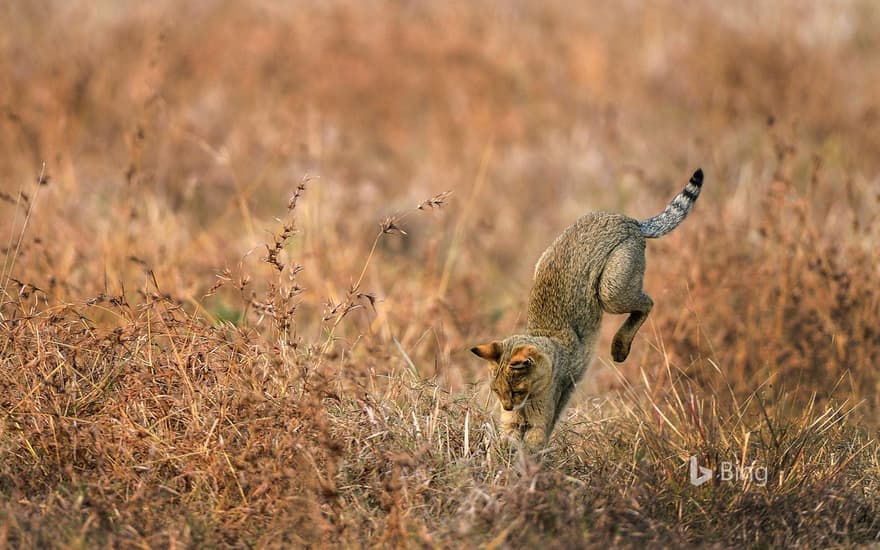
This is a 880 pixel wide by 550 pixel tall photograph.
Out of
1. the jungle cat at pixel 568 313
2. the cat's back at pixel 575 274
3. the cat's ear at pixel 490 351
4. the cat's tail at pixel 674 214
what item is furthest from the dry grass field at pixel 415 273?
the cat's tail at pixel 674 214

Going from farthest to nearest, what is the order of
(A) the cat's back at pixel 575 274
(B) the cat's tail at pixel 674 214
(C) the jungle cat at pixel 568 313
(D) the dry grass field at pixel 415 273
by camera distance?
1. (B) the cat's tail at pixel 674 214
2. (A) the cat's back at pixel 575 274
3. (C) the jungle cat at pixel 568 313
4. (D) the dry grass field at pixel 415 273

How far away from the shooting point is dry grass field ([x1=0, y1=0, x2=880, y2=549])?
3973mm

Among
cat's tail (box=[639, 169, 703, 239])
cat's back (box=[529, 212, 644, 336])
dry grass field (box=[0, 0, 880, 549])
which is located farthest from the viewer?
cat's tail (box=[639, 169, 703, 239])

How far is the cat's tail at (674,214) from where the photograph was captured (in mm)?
4609

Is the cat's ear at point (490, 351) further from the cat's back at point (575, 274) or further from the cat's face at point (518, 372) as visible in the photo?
the cat's back at point (575, 274)

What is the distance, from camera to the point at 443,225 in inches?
384

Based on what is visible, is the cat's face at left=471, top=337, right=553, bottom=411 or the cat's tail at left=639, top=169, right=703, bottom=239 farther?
the cat's tail at left=639, top=169, right=703, bottom=239

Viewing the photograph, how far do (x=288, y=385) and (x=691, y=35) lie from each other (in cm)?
1087

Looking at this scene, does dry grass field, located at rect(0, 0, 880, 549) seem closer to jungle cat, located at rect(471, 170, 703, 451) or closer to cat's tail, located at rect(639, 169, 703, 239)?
jungle cat, located at rect(471, 170, 703, 451)

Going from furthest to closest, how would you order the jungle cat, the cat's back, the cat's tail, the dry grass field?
the cat's tail → the cat's back → the jungle cat → the dry grass field

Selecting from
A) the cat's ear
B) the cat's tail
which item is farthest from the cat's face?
the cat's tail

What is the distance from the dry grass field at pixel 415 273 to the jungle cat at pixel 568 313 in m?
0.25

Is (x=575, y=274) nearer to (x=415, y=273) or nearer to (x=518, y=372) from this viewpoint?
(x=518, y=372)

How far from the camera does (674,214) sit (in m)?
4.66
